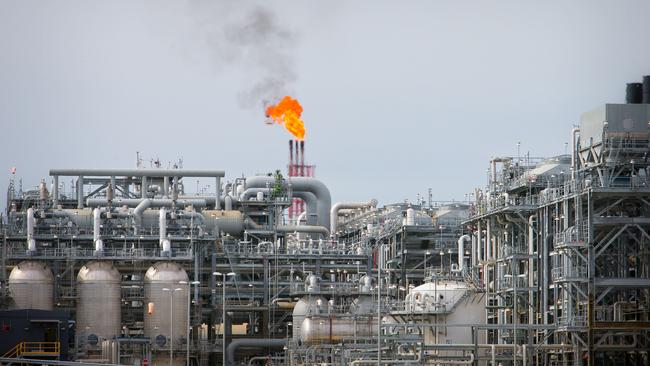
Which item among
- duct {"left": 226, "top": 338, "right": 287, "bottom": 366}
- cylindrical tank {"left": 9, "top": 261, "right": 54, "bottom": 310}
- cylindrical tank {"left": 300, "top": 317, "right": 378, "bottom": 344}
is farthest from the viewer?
duct {"left": 226, "top": 338, "right": 287, "bottom": 366}

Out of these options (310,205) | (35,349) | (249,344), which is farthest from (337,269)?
(35,349)

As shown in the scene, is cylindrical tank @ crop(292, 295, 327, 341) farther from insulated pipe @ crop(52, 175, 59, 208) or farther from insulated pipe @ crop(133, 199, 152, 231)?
insulated pipe @ crop(52, 175, 59, 208)

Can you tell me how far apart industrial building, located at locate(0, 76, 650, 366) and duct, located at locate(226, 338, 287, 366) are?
15 cm

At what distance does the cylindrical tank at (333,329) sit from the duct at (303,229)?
26.2 metres

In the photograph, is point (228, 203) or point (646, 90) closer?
point (646, 90)

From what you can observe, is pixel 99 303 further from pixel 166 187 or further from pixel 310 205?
pixel 310 205

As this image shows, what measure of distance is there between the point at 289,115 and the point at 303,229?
9.12 meters

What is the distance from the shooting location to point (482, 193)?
121m

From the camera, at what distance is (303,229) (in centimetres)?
13888

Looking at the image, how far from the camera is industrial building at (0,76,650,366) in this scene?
99.4 meters

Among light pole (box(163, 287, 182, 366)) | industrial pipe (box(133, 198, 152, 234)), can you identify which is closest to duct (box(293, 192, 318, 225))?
industrial pipe (box(133, 198, 152, 234))

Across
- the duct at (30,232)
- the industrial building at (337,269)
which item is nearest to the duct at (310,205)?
the industrial building at (337,269)

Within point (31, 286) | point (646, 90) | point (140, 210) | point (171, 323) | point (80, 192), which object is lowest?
point (171, 323)

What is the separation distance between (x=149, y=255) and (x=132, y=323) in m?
5.11
